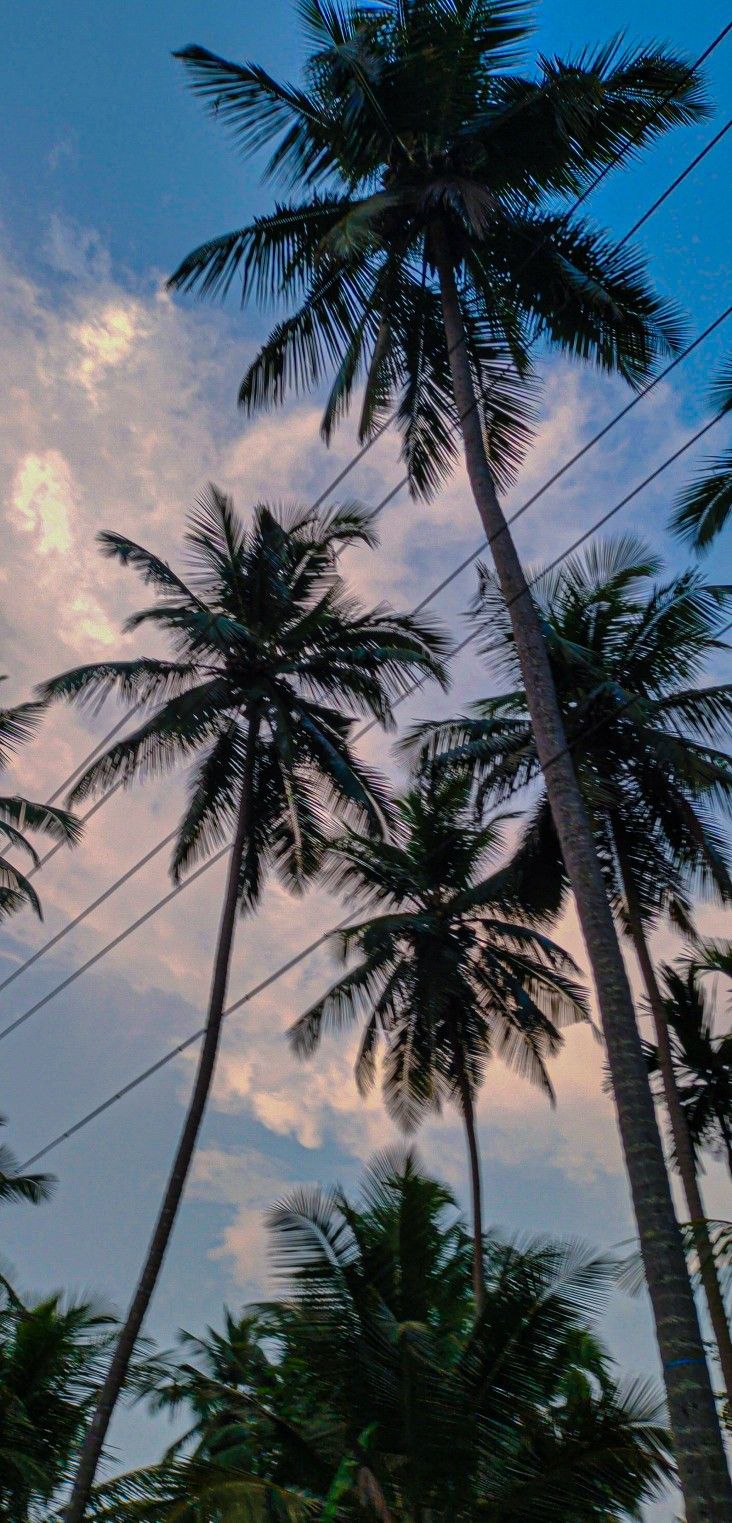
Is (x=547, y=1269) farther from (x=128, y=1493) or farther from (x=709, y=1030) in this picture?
(x=709, y=1030)

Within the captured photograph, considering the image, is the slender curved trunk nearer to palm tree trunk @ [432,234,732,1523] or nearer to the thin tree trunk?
the thin tree trunk

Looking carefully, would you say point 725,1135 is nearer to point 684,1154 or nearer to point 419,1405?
point 684,1154

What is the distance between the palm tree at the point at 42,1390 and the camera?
16250mm

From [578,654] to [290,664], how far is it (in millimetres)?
4216

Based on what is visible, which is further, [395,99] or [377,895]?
[377,895]

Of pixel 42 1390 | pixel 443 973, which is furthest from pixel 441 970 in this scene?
pixel 42 1390

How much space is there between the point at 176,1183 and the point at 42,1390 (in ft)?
17.2

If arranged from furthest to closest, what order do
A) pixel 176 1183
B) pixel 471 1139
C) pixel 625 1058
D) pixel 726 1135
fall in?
pixel 471 1139, pixel 726 1135, pixel 176 1183, pixel 625 1058

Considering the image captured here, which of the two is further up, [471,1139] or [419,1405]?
[471,1139]

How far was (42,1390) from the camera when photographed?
17703 millimetres

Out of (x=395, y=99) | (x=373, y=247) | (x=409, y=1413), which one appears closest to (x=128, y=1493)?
(x=409, y=1413)

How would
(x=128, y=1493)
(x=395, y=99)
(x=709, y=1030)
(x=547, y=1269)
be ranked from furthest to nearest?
(x=709, y=1030)
(x=128, y=1493)
(x=395, y=99)
(x=547, y=1269)

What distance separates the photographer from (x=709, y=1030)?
18.5 meters

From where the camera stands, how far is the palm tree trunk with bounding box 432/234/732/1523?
6.90 metres
